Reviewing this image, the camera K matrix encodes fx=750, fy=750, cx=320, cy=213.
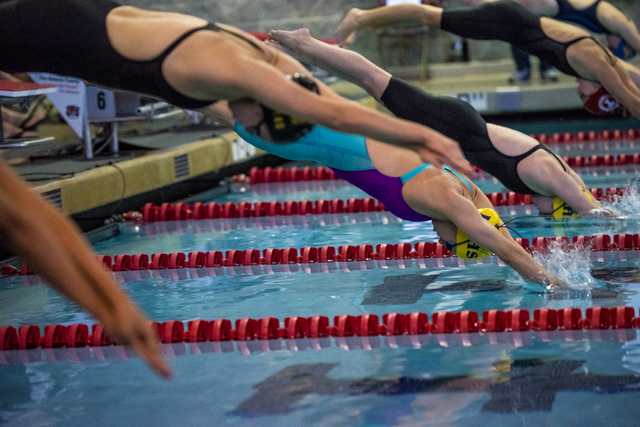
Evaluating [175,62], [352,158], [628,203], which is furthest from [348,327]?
[628,203]

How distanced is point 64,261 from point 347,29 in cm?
313

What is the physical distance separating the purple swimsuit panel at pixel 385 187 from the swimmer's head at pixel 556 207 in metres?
0.97

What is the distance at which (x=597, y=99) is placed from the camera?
450cm

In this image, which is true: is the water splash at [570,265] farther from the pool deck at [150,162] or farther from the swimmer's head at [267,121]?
the pool deck at [150,162]

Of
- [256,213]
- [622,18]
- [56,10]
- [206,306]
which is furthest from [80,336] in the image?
[622,18]

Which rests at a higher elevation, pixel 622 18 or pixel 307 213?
pixel 622 18

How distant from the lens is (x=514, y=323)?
279cm

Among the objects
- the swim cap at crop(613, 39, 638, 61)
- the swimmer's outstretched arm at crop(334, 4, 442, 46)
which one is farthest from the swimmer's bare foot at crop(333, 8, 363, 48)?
the swim cap at crop(613, 39, 638, 61)

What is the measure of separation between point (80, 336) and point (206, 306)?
58 centimetres

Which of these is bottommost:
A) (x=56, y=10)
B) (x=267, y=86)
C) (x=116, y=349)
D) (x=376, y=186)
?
(x=116, y=349)

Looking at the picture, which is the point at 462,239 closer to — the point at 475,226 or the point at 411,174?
the point at 475,226

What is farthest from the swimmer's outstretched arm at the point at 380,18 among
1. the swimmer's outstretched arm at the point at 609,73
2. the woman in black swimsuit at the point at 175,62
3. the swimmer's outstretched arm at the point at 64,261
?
the swimmer's outstretched arm at the point at 64,261

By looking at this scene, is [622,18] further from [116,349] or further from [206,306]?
[116,349]

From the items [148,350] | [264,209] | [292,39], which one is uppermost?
[292,39]
